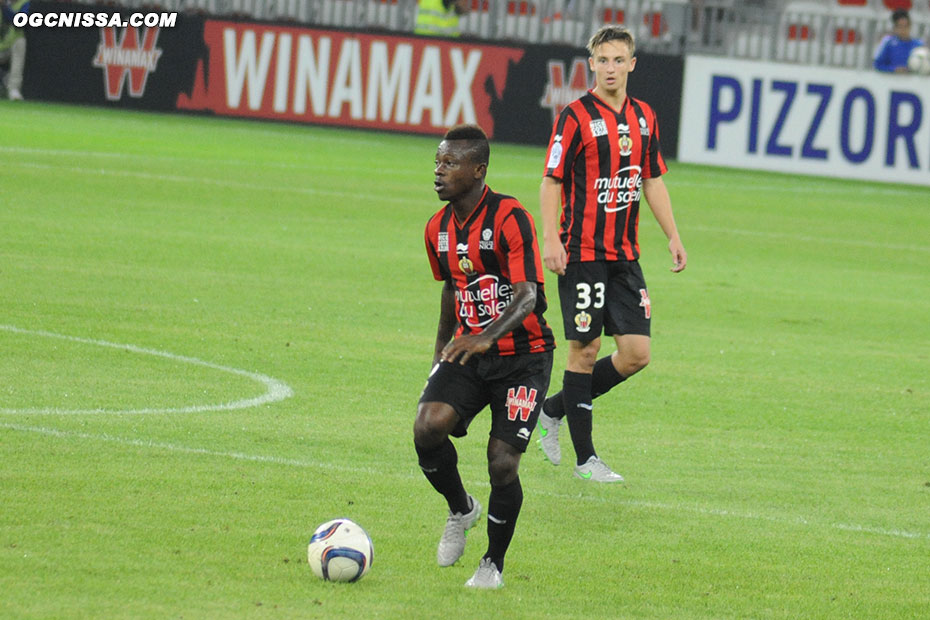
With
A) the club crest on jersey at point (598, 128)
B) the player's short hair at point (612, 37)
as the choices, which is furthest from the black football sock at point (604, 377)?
the player's short hair at point (612, 37)

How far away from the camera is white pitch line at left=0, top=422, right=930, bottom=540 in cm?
686

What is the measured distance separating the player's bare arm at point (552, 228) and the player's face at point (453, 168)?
55.4 inches

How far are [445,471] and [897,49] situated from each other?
19.3 metres

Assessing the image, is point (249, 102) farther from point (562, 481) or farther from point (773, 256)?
point (562, 481)

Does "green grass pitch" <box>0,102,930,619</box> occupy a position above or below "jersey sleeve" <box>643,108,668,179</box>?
below

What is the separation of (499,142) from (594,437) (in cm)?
1798

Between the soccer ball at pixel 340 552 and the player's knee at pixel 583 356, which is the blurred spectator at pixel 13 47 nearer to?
the player's knee at pixel 583 356

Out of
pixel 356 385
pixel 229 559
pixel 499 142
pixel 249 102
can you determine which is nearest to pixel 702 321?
pixel 356 385

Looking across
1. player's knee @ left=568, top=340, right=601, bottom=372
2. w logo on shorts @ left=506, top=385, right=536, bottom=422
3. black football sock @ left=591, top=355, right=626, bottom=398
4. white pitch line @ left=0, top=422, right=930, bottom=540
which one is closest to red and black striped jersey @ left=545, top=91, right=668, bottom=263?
player's knee @ left=568, top=340, right=601, bottom=372

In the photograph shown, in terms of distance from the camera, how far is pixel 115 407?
8.00 m

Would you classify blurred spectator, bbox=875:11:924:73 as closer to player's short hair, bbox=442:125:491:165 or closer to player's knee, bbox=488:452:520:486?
player's short hair, bbox=442:125:491:165

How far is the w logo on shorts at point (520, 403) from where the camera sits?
231 inches

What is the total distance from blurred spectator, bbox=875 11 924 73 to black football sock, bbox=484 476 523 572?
19.4 meters

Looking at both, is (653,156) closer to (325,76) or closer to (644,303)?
(644,303)
